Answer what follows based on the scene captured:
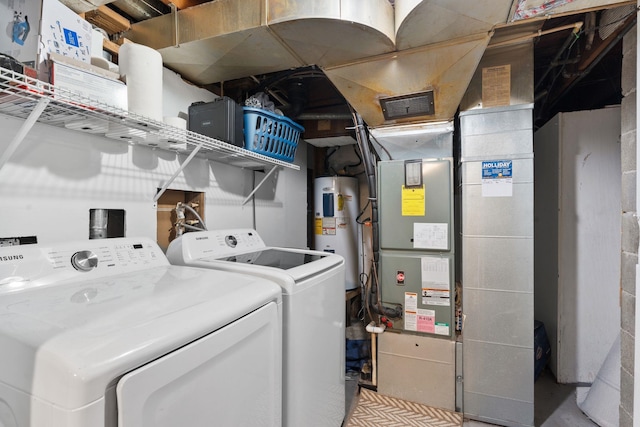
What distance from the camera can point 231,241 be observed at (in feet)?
5.49

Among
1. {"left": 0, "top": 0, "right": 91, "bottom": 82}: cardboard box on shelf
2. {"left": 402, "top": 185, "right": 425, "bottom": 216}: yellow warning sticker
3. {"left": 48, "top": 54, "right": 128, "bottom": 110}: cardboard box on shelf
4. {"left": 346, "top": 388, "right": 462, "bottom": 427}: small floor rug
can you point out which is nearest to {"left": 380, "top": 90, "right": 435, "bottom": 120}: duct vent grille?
{"left": 402, "top": 185, "right": 425, "bottom": 216}: yellow warning sticker

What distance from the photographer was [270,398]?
97cm

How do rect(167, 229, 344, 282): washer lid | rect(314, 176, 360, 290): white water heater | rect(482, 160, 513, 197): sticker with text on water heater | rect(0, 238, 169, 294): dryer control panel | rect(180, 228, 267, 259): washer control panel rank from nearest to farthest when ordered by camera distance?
rect(0, 238, 169, 294): dryer control panel < rect(167, 229, 344, 282): washer lid < rect(180, 228, 267, 259): washer control panel < rect(482, 160, 513, 197): sticker with text on water heater < rect(314, 176, 360, 290): white water heater

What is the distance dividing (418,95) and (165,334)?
1741 mm

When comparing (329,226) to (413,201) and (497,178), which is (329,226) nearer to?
(413,201)

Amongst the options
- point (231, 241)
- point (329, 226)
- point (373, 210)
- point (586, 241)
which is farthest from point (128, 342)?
point (586, 241)

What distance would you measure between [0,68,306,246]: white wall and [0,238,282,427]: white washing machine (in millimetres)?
193

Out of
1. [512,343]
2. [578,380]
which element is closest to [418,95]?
[512,343]

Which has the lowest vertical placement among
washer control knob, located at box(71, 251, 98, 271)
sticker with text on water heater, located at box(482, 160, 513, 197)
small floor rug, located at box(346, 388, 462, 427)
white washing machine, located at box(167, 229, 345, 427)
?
small floor rug, located at box(346, 388, 462, 427)

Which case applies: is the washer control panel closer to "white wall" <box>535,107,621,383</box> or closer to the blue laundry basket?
the blue laundry basket

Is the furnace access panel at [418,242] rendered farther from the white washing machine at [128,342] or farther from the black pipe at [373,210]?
the white washing machine at [128,342]

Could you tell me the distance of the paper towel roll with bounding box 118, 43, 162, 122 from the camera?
1.17m

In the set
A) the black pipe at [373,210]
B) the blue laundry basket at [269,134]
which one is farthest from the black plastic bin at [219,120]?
the black pipe at [373,210]

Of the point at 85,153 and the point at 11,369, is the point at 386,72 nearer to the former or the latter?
the point at 85,153
